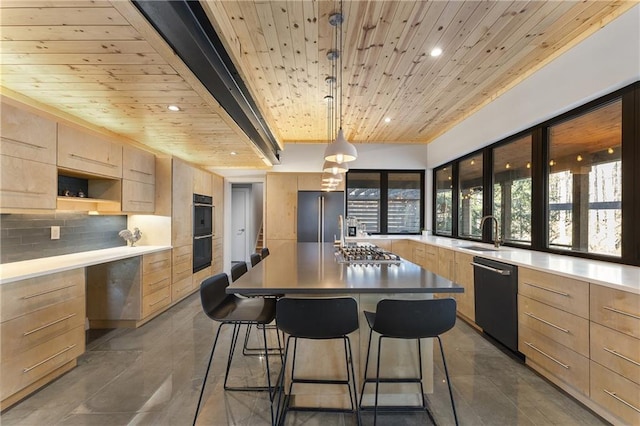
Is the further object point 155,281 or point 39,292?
point 155,281

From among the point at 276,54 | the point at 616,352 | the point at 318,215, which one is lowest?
the point at 616,352

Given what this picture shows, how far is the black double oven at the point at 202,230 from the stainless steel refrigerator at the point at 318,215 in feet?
5.37

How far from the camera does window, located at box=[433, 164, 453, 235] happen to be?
199 inches

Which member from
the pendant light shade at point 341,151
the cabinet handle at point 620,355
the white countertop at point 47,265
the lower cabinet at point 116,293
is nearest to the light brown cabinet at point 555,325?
the cabinet handle at point 620,355

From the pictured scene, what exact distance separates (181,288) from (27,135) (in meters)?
2.60

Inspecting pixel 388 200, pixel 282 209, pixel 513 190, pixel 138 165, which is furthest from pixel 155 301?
pixel 513 190

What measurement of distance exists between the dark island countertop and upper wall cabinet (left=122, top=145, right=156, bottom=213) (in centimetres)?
209

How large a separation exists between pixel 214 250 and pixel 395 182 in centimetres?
385

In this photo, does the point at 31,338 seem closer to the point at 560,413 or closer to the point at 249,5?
the point at 249,5

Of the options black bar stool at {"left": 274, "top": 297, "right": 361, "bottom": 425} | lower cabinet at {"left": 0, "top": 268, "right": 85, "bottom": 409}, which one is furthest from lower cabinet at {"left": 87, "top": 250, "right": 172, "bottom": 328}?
black bar stool at {"left": 274, "top": 297, "right": 361, "bottom": 425}

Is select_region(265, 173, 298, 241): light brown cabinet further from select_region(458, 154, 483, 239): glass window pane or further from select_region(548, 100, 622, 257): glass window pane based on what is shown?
select_region(548, 100, 622, 257): glass window pane

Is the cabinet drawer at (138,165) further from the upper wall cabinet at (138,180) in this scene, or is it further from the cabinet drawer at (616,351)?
the cabinet drawer at (616,351)

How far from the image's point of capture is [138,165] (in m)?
3.42

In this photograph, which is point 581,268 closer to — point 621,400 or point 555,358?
point 555,358
